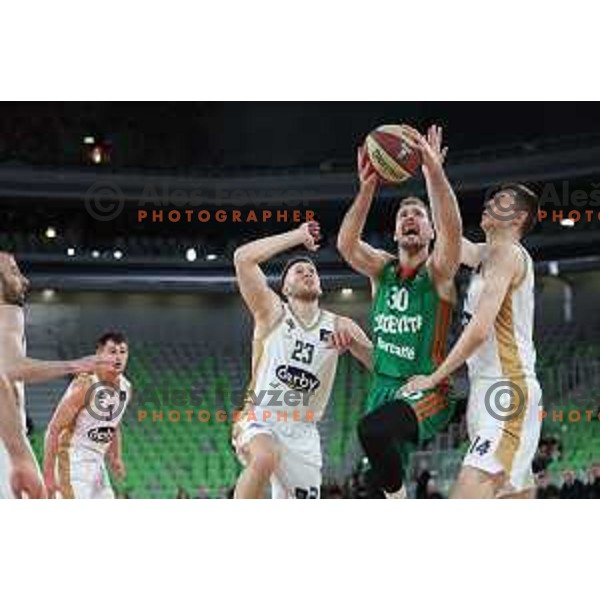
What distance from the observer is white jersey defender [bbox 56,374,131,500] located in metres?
8.48

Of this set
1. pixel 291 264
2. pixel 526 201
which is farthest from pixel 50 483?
pixel 526 201

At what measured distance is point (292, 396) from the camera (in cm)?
838

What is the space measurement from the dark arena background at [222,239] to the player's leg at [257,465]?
0.32 ft

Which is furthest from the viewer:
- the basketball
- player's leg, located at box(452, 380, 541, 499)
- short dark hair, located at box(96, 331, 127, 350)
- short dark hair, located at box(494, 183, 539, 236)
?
short dark hair, located at box(96, 331, 127, 350)

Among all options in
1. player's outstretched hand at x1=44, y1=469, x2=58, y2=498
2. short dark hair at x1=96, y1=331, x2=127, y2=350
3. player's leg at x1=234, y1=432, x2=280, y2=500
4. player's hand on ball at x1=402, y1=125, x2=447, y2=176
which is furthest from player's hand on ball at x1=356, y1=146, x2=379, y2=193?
player's outstretched hand at x1=44, y1=469, x2=58, y2=498

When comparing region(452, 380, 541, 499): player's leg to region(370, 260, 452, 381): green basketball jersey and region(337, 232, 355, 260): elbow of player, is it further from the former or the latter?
region(337, 232, 355, 260): elbow of player

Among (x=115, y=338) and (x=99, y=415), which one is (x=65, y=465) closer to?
(x=99, y=415)

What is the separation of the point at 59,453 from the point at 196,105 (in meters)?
2.18

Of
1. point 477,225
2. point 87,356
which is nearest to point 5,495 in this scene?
point 87,356

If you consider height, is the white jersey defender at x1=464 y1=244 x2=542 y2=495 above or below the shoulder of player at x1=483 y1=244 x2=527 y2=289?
below

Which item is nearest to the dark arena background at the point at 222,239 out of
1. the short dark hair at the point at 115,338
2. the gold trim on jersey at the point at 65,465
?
the short dark hair at the point at 115,338

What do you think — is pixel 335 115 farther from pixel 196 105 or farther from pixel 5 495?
pixel 5 495

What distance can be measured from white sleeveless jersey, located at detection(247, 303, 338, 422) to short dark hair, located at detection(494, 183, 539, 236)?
4.02 ft

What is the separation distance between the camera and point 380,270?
8352 mm
